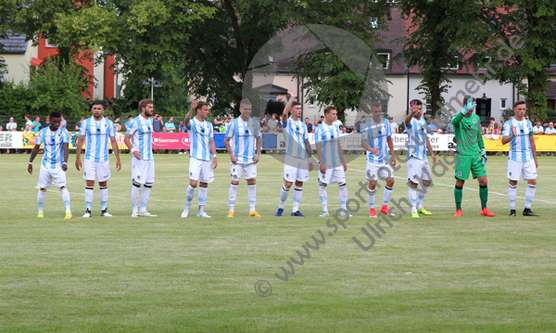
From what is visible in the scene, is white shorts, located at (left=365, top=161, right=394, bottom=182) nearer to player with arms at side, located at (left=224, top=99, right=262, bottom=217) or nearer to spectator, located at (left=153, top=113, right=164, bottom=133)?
player with arms at side, located at (left=224, top=99, right=262, bottom=217)

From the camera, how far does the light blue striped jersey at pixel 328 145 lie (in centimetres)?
1240

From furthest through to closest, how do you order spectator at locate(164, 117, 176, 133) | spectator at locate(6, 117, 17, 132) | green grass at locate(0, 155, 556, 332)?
spectator at locate(164, 117, 176, 133)
spectator at locate(6, 117, 17, 132)
green grass at locate(0, 155, 556, 332)

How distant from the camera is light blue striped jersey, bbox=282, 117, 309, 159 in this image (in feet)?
40.3

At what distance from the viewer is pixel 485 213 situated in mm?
12359

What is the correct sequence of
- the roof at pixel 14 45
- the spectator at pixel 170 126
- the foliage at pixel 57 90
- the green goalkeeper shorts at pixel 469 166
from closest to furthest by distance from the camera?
the green goalkeeper shorts at pixel 469 166, the spectator at pixel 170 126, the foliage at pixel 57 90, the roof at pixel 14 45

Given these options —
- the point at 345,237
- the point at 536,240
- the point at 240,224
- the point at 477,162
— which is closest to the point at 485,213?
the point at 477,162

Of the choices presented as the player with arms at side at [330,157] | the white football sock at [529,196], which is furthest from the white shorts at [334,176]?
the white football sock at [529,196]

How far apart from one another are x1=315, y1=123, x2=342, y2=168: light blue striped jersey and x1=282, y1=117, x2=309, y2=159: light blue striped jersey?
0.99 feet

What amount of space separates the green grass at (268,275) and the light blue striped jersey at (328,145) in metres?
1.22

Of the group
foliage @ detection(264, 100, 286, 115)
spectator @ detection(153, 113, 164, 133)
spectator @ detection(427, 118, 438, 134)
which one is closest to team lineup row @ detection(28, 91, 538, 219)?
spectator @ detection(153, 113, 164, 133)

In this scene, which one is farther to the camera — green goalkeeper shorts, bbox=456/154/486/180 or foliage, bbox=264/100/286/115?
foliage, bbox=264/100/286/115

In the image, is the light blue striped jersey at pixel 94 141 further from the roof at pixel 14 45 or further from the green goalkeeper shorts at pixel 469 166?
the roof at pixel 14 45

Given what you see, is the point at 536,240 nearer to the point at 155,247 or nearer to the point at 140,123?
the point at 155,247

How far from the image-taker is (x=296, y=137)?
1231 cm
